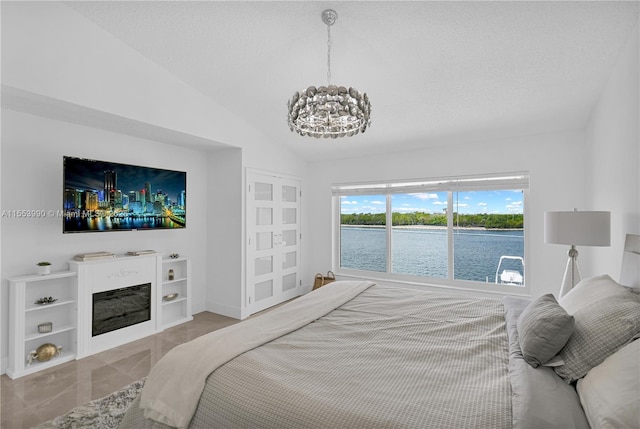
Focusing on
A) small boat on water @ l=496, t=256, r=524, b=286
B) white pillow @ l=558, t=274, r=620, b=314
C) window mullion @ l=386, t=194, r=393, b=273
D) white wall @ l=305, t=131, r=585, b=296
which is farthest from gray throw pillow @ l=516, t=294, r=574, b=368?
window mullion @ l=386, t=194, r=393, b=273

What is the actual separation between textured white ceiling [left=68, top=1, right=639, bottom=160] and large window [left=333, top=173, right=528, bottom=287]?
0.87 meters

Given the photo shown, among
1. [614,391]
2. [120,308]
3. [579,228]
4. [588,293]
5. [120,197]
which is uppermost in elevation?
[120,197]

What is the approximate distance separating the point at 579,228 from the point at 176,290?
4.31 metres

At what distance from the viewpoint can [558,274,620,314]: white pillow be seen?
1.63m

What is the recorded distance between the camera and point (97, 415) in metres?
2.14

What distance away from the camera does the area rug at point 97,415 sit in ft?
6.68

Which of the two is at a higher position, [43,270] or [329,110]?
[329,110]

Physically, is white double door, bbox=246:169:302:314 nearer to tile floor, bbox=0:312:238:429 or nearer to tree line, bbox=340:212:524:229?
tree line, bbox=340:212:524:229

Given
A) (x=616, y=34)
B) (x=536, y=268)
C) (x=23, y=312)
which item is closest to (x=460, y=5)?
(x=616, y=34)

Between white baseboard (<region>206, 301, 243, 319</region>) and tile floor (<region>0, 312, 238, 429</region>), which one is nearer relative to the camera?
tile floor (<region>0, 312, 238, 429</region>)

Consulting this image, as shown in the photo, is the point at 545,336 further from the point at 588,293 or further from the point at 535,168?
the point at 535,168

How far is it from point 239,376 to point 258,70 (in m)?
2.72

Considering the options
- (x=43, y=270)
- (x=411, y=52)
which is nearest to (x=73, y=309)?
(x=43, y=270)

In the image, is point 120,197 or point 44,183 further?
point 120,197
